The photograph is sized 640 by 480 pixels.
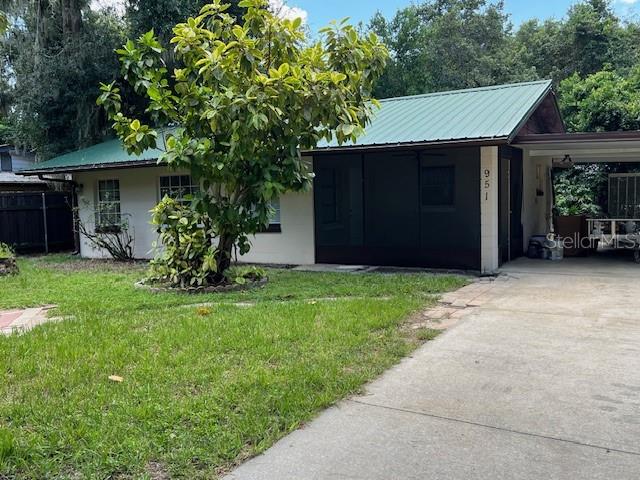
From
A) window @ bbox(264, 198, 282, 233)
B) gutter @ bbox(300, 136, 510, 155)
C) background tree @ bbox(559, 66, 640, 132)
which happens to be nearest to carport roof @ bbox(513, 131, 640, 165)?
gutter @ bbox(300, 136, 510, 155)

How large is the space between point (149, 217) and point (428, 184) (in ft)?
22.1

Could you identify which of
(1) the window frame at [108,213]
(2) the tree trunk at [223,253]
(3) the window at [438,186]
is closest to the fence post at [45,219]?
(1) the window frame at [108,213]

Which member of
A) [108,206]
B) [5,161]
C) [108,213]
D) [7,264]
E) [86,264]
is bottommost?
[86,264]

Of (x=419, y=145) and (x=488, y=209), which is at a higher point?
(x=419, y=145)

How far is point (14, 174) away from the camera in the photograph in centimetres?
1678

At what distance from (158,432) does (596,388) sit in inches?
116

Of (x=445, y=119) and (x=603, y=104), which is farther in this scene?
(x=603, y=104)

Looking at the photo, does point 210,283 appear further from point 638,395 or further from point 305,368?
point 638,395

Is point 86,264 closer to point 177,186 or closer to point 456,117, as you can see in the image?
point 177,186

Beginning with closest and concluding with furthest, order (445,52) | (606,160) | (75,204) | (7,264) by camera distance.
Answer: (7,264) < (606,160) < (75,204) < (445,52)

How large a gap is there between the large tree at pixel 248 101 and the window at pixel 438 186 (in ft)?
7.23

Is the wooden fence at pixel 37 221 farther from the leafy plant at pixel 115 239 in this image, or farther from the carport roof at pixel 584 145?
the carport roof at pixel 584 145

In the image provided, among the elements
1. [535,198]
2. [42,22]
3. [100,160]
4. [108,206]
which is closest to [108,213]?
[108,206]

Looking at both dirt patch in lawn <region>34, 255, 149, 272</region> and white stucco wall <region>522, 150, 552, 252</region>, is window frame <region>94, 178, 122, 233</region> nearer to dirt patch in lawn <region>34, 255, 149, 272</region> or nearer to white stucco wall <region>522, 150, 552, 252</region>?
dirt patch in lawn <region>34, 255, 149, 272</region>
